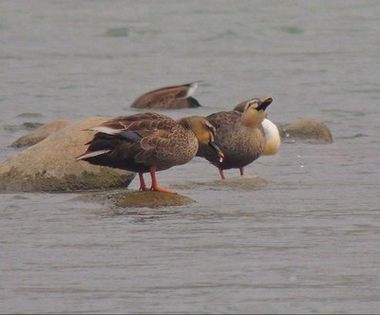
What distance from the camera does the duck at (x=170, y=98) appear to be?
19156 mm

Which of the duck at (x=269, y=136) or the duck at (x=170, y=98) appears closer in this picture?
the duck at (x=269, y=136)

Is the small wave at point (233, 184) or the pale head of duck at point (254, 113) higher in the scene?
the pale head of duck at point (254, 113)

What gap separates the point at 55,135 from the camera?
476 inches

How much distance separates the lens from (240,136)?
12.4 m

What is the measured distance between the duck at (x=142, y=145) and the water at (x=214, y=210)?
391 mm

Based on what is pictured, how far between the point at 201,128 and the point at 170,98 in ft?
25.8

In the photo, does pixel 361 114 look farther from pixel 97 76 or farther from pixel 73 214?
pixel 73 214

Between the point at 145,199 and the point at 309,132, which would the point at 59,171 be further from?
the point at 309,132

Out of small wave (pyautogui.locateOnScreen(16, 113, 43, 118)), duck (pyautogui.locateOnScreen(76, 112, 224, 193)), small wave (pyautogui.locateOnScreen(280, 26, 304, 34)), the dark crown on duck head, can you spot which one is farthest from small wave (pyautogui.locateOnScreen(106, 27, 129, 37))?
duck (pyautogui.locateOnScreen(76, 112, 224, 193))

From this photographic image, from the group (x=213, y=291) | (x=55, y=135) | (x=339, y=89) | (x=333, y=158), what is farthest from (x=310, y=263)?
(x=339, y=89)

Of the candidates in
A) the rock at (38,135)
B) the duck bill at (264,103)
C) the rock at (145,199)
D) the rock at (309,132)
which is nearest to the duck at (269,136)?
the duck bill at (264,103)

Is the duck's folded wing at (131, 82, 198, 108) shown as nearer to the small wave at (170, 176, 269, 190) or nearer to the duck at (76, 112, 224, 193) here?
the small wave at (170, 176, 269, 190)

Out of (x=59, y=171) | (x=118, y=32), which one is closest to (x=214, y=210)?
(x=59, y=171)

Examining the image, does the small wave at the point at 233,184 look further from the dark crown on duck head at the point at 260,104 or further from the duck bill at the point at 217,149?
the dark crown on duck head at the point at 260,104
